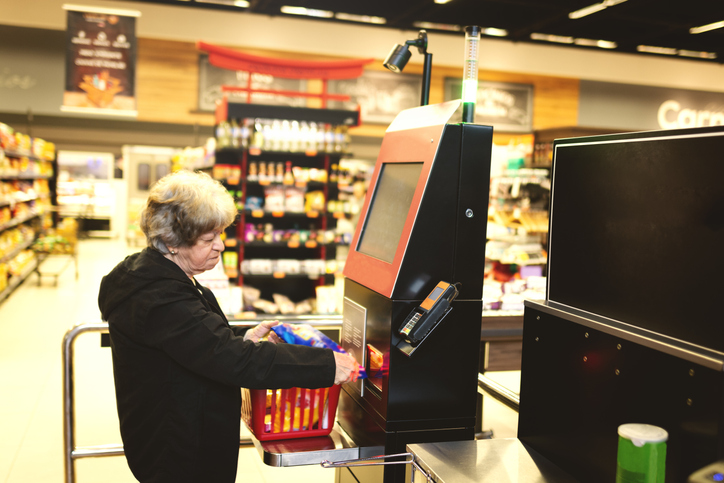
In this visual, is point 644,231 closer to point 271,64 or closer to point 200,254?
point 200,254

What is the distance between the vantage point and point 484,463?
1.54 m

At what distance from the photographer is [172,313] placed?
157cm

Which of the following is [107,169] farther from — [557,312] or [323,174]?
[557,312]

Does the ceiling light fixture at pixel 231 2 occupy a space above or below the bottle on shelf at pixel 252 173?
above

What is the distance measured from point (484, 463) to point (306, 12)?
9.87 metres

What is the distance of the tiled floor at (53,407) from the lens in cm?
359

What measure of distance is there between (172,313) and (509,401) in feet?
4.17

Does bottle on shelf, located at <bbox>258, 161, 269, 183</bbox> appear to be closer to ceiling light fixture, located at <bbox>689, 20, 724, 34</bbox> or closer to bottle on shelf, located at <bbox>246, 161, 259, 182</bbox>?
bottle on shelf, located at <bbox>246, 161, 259, 182</bbox>

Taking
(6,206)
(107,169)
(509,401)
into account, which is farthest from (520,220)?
(107,169)

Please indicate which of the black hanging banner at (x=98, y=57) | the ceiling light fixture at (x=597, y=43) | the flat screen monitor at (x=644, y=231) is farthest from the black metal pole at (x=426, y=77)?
the ceiling light fixture at (x=597, y=43)

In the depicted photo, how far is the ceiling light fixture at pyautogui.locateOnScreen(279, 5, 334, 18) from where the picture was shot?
33.1 feet

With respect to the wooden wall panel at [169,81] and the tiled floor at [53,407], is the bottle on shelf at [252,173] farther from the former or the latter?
the wooden wall panel at [169,81]

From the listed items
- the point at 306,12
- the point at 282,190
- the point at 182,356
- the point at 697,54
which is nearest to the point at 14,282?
the point at 282,190

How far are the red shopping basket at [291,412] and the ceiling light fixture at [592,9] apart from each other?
8.38 m
